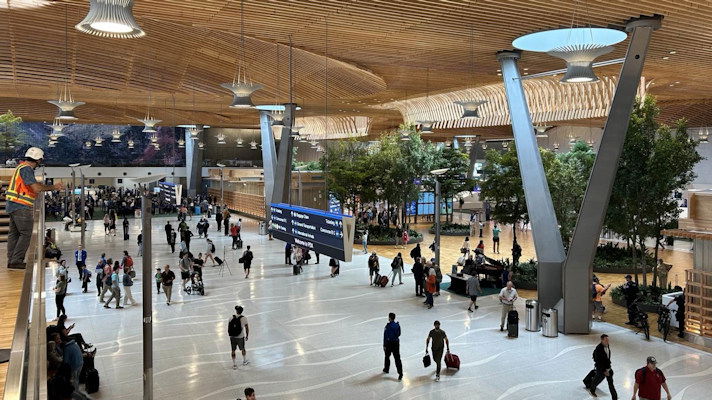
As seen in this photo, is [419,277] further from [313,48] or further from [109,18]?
[109,18]

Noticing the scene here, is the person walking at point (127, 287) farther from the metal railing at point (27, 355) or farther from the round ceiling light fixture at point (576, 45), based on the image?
the metal railing at point (27, 355)

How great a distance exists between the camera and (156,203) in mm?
45781

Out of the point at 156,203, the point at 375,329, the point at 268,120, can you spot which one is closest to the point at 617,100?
the point at 375,329

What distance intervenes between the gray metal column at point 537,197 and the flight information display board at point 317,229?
5809 millimetres

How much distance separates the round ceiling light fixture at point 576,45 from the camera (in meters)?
9.66

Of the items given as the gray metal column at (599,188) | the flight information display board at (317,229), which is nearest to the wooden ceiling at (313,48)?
the gray metal column at (599,188)

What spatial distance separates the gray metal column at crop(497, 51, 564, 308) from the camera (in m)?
15.3

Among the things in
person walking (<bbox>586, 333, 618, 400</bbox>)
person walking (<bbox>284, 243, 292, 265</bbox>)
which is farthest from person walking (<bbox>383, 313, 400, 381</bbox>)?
person walking (<bbox>284, 243, 292, 265</bbox>)

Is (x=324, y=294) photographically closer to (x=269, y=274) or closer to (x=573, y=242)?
(x=269, y=274)

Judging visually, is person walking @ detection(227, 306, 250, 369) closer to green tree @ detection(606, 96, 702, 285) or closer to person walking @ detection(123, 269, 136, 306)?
person walking @ detection(123, 269, 136, 306)

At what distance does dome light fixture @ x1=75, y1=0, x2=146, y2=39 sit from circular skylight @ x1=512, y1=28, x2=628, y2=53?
8.81m

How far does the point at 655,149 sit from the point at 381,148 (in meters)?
18.3

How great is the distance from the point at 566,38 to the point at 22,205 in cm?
1098

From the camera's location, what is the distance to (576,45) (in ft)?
31.5
